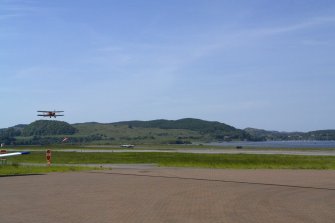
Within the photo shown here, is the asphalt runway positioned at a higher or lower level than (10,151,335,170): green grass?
lower

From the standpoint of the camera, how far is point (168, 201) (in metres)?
15.3

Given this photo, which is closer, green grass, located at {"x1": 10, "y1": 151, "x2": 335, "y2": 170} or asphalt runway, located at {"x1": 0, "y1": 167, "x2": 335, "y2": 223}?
asphalt runway, located at {"x1": 0, "y1": 167, "x2": 335, "y2": 223}

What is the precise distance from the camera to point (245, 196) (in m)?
16.7

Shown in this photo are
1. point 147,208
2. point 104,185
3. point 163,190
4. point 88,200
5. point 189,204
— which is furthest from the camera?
point 104,185

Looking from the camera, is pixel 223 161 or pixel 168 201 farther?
pixel 223 161

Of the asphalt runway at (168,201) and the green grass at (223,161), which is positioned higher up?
the green grass at (223,161)

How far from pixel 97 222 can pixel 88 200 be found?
428cm

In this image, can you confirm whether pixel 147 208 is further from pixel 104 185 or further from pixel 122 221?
pixel 104 185

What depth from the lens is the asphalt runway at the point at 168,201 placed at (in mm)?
12281

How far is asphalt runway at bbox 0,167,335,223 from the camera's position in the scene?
1228 centimetres

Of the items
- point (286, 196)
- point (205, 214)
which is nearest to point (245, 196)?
point (286, 196)

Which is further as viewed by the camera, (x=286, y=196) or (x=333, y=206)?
(x=286, y=196)

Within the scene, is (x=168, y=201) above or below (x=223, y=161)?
below

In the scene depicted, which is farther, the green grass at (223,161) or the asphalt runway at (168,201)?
the green grass at (223,161)
